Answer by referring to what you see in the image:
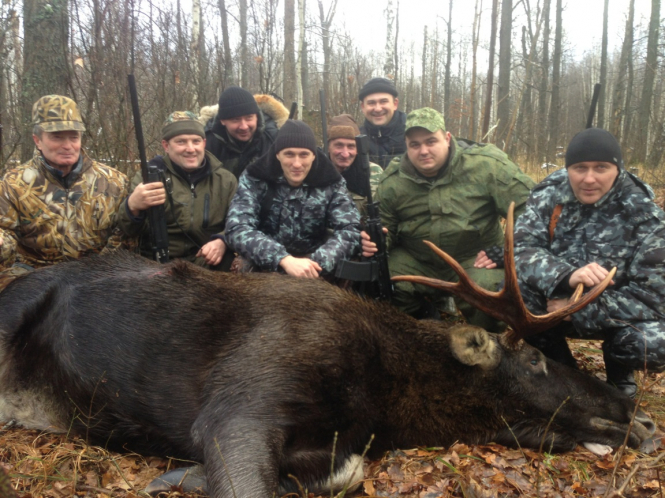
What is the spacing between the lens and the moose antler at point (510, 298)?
340cm

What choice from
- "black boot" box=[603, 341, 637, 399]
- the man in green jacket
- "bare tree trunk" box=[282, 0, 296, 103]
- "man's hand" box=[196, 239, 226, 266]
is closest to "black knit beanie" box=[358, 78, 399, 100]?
the man in green jacket

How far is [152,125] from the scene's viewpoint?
31.0ft

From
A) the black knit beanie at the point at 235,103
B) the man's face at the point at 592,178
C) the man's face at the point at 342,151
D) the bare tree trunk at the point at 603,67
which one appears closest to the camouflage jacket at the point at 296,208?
the man's face at the point at 342,151

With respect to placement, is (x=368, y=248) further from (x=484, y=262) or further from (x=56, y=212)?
(x=56, y=212)

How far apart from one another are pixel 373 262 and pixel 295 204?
96 centimetres

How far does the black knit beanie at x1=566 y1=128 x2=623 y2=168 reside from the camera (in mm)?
4055

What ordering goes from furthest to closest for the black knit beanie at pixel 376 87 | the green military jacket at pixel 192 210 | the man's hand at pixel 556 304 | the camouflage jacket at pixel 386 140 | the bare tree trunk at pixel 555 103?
the bare tree trunk at pixel 555 103 < the camouflage jacket at pixel 386 140 < the black knit beanie at pixel 376 87 < the green military jacket at pixel 192 210 < the man's hand at pixel 556 304

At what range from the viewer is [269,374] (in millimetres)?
3312

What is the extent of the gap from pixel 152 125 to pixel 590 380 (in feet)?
26.6

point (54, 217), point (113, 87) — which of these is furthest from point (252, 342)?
point (113, 87)

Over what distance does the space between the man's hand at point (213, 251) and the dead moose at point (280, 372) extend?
1232mm

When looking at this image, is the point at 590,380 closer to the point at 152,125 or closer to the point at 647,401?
the point at 647,401

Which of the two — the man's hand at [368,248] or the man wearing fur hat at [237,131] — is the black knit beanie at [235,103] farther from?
the man's hand at [368,248]

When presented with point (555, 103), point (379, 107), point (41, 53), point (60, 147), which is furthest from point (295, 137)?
point (555, 103)
